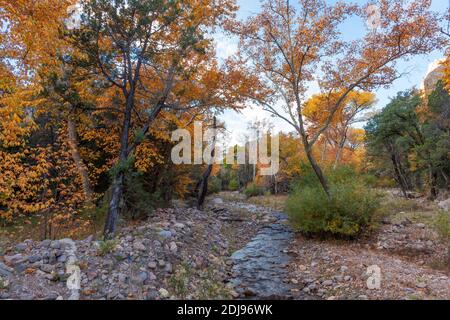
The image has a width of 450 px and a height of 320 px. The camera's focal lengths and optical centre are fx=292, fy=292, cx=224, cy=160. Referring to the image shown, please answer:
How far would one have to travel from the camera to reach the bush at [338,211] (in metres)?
8.48

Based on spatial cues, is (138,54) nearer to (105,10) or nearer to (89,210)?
(105,10)

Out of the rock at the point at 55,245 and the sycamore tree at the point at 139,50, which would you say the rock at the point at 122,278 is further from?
the sycamore tree at the point at 139,50

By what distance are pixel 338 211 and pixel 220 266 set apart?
13.1 feet

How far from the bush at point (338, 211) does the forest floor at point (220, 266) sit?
0.45 metres

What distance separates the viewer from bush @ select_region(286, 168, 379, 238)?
848 cm

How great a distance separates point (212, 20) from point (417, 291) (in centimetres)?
912

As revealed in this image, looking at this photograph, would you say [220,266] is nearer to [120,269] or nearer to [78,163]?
[120,269]

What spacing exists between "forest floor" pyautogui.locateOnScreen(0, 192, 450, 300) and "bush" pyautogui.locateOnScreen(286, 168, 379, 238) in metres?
0.45

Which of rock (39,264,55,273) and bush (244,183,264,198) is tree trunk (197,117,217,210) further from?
bush (244,183,264,198)

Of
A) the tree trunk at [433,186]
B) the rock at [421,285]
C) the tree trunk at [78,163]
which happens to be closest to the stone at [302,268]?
the rock at [421,285]

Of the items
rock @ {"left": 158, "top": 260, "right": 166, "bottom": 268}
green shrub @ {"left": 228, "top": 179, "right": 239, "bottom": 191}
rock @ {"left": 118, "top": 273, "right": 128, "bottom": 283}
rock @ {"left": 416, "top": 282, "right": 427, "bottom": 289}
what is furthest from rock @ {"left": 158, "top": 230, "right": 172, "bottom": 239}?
green shrub @ {"left": 228, "top": 179, "right": 239, "bottom": 191}

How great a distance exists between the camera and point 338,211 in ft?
28.4

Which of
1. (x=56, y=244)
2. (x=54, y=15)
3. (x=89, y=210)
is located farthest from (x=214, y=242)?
(x=54, y=15)
